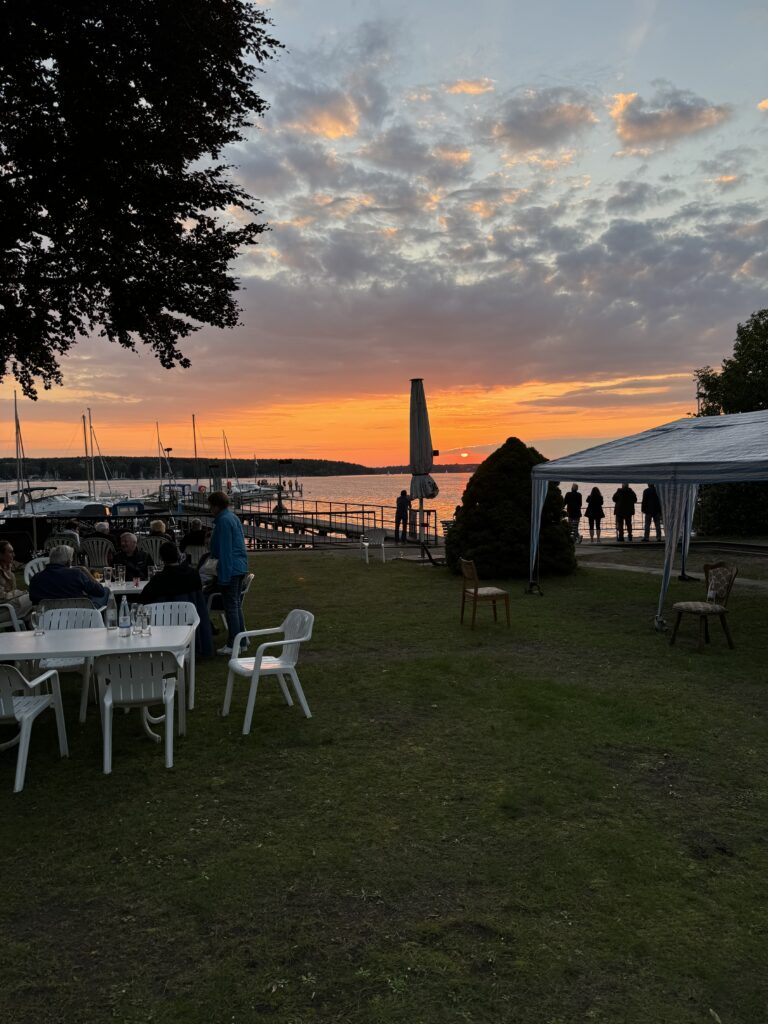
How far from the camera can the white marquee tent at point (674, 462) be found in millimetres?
9406

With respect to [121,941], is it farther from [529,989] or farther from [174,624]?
[174,624]

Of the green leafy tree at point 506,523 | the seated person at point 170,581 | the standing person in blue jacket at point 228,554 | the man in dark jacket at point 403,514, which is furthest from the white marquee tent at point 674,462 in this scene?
the man in dark jacket at point 403,514

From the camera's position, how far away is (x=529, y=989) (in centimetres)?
282

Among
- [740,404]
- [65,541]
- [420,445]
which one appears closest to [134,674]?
[65,541]

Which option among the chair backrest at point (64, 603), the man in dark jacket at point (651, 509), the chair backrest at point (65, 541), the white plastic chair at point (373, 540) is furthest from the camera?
the man in dark jacket at point (651, 509)

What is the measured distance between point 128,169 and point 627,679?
9084 millimetres

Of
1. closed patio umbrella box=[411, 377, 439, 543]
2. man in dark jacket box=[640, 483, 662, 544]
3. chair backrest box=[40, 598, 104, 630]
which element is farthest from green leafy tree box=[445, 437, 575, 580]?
chair backrest box=[40, 598, 104, 630]

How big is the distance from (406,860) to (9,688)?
2.77 m

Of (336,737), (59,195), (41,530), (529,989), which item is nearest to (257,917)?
(529,989)

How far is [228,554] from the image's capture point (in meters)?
7.90

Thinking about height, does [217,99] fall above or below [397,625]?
above

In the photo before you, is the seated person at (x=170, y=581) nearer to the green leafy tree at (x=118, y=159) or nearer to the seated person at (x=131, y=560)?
the seated person at (x=131, y=560)

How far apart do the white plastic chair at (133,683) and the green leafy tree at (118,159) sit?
678cm

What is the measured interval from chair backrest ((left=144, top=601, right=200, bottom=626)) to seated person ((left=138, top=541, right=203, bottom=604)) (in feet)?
2.37
